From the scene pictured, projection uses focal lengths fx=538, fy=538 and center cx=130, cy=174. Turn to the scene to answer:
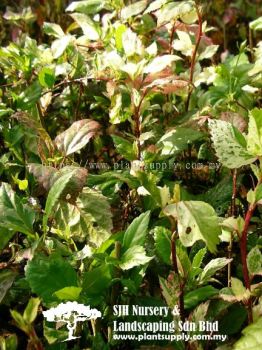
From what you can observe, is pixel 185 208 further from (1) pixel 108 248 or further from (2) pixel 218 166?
(2) pixel 218 166

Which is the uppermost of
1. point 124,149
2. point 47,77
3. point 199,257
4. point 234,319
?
point 47,77

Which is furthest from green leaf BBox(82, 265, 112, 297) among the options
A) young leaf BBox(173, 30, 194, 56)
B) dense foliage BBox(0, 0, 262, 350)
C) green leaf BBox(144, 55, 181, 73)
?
young leaf BBox(173, 30, 194, 56)

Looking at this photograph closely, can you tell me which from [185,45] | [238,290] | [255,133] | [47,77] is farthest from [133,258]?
[185,45]

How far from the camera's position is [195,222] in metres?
0.77


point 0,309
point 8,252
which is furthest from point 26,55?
point 0,309

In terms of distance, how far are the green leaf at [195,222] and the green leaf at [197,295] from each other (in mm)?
116

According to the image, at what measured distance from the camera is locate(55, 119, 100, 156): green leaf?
107 centimetres

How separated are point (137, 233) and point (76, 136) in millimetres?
295

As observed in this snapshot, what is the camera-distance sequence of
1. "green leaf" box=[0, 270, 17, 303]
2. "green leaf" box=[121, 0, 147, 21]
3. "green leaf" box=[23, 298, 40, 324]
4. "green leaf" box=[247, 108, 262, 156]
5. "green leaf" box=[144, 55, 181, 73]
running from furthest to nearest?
"green leaf" box=[121, 0, 147, 21]
"green leaf" box=[144, 55, 181, 73]
"green leaf" box=[0, 270, 17, 303]
"green leaf" box=[247, 108, 262, 156]
"green leaf" box=[23, 298, 40, 324]

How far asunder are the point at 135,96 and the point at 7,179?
38 centimetres

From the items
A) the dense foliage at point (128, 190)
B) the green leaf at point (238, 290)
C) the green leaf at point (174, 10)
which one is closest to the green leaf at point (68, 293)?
the dense foliage at point (128, 190)

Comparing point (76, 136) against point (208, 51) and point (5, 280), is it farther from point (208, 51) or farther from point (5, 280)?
point (208, 51)

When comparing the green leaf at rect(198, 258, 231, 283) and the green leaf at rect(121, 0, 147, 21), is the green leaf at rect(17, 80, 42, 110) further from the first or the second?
the green leaf at rect(198, 258, 231, 283)

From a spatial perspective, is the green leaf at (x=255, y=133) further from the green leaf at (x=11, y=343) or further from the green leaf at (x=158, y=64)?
the green leaf at (x=11, y=343)
